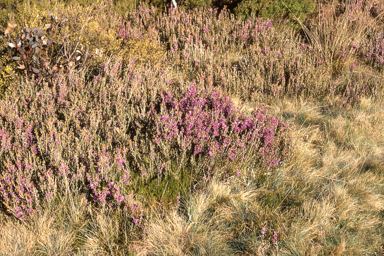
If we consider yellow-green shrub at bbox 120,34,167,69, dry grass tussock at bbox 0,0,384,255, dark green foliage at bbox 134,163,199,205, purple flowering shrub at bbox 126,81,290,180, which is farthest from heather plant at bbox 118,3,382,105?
dark green foliage at bbox 134,163,199,205

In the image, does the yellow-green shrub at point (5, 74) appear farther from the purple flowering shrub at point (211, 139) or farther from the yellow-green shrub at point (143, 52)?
the purple flowering shrub at point (211, 139)

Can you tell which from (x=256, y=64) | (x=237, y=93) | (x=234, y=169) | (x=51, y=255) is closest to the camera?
(x=51, y=255)

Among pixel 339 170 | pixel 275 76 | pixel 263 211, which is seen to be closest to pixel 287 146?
pixel 339 170

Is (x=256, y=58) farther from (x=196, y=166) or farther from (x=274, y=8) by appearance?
(x=196, y=166)

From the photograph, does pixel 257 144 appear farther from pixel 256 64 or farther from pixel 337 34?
pixel 337 34

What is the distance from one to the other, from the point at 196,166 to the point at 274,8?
422cm

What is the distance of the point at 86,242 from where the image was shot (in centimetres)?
238

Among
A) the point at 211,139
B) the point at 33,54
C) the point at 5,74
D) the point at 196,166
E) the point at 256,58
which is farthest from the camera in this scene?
the point at 256,58

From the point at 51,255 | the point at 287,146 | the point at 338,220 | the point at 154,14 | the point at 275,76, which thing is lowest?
the point at 51,255

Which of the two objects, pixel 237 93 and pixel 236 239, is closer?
pixel 236 239

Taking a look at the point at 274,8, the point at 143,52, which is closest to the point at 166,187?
the point at 143,52

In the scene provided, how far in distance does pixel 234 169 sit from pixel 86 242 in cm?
146

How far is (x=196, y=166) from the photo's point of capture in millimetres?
2986

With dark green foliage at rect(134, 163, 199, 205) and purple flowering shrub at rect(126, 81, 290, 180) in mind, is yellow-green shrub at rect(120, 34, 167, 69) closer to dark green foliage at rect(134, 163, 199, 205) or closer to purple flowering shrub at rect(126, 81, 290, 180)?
purple flowering shrub at rect(126, 81, 290, 180)
